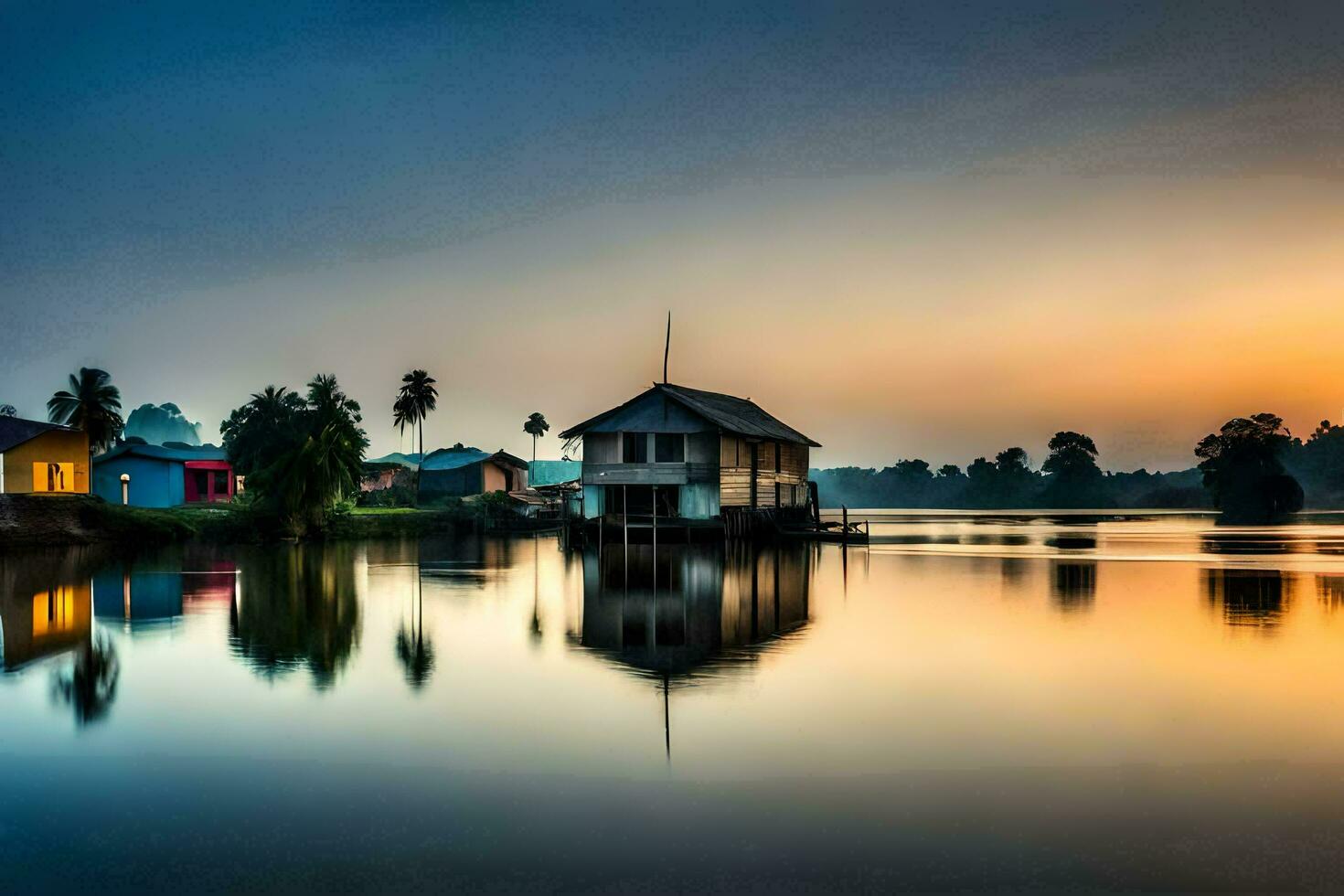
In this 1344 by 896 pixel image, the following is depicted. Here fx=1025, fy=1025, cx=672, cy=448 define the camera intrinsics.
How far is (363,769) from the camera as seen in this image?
1041cm

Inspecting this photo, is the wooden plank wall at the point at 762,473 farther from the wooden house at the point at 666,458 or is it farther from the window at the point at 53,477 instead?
the window at the point at 53,477

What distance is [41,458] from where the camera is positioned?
5309 centimetres

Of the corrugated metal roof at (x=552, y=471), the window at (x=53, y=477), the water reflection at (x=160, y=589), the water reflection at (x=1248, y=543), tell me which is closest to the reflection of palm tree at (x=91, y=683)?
the water reflection at (x=160, y=589)

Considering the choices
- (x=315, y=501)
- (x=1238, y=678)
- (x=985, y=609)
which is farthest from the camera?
(x=315, y=501)

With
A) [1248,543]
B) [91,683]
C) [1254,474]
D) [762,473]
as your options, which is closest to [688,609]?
[91,683]

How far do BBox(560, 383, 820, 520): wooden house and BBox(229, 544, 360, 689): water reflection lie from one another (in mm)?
15201

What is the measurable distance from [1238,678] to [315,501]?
51.1 m

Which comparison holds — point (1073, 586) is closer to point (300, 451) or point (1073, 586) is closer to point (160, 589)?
point (160, 589)

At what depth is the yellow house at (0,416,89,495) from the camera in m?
51.5

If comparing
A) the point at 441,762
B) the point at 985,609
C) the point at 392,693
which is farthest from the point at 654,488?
the point at 441,762

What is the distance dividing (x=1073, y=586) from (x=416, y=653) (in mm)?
21306

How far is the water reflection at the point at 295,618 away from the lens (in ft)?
56.6

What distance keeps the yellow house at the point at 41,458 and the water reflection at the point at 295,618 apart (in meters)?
20.2

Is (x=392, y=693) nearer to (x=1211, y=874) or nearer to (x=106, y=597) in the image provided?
(x=1211, y=874)
